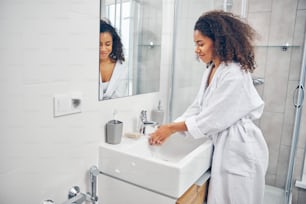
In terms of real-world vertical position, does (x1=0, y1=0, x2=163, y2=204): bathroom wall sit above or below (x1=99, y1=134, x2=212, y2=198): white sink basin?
above

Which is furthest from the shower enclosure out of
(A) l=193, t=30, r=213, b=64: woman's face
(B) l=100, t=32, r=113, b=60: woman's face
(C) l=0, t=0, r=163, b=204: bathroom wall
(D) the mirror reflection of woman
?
(C) l=0, t=0, r=163, b=204: bathroom wall

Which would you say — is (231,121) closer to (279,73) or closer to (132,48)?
(132,48)

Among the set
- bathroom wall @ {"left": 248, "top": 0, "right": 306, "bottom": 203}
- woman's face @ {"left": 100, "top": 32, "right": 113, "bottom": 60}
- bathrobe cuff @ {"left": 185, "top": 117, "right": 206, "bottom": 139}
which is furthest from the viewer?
bathroom wall @ {"left": 248, "top": 0, "right": 306, "bottom": 203}

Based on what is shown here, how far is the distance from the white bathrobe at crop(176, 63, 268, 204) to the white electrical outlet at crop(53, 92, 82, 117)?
58 cm

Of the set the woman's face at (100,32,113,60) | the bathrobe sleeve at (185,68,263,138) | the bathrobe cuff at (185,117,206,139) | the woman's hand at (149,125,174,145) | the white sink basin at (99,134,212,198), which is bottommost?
the white sink basin at (99,134,212,198)

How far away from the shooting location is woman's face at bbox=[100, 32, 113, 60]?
3.93 ft

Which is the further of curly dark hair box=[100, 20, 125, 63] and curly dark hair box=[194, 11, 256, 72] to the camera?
curly dark hair box=[194, 11, 256, 72]

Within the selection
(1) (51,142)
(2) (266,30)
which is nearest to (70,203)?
(1) (51,142)

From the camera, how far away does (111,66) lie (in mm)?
1307

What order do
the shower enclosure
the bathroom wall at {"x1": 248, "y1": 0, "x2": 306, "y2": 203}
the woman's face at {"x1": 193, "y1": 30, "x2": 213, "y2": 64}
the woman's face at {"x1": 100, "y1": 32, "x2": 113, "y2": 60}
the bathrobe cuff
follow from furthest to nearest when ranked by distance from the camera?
1. the bathroom wall at {"x1": 248, "y1": 0, "x2": 306, "y2": 203}
2. the shower enclosure
3. the woman's face at {"x1": 193, "y1": 30, "x2": 213, "y2": 64}
4. the bathrobe cuff
5. the woman's face at {"x1": 100, "y1": 32, "x2": 113, "y2": 60}

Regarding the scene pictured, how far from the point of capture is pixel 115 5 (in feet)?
4.17

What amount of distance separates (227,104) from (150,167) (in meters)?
0.51

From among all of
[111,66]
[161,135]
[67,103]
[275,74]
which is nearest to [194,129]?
A: [161,135]

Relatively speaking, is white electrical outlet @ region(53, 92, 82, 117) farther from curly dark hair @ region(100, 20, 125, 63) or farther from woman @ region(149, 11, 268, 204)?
woman @ region(149, 11, 268, 204)
